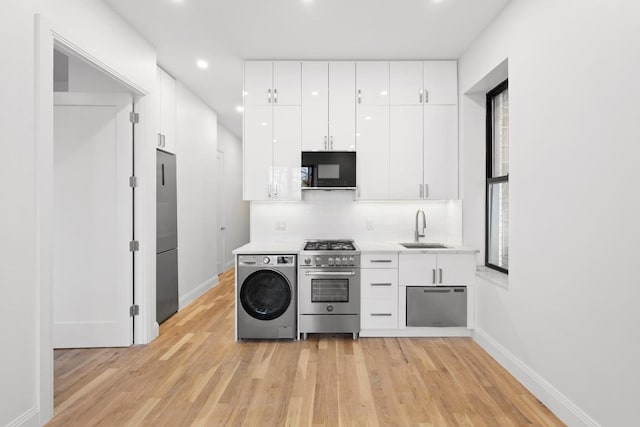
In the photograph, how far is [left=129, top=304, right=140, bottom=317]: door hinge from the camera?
3.38 m

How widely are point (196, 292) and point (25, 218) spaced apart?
129 inches

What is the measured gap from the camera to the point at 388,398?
2490mm

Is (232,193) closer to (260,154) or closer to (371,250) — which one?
(260,154)

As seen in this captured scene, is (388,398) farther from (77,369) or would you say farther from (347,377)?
(77,369)

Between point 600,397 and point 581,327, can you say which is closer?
point 600,397

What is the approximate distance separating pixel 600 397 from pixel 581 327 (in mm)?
362

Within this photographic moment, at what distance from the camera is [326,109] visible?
157 inches

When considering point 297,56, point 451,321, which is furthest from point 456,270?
point 297,56

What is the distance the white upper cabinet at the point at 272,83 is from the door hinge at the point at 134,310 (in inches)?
92.3

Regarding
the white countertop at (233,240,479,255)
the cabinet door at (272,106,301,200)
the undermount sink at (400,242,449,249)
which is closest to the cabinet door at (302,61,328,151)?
the cabinet door at (272,106,301,200)

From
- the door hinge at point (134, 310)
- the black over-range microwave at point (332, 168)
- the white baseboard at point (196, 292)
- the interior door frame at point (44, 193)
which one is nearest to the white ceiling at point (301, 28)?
the interior door frame at point (44, 193)

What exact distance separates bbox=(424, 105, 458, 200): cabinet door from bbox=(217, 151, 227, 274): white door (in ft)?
13.6

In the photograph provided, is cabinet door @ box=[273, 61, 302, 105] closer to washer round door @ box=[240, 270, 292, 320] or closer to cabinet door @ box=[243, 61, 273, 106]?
cabinet door @ box=[243, 61, 273, 106]

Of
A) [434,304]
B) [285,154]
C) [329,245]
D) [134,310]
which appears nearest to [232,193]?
[285,154]
